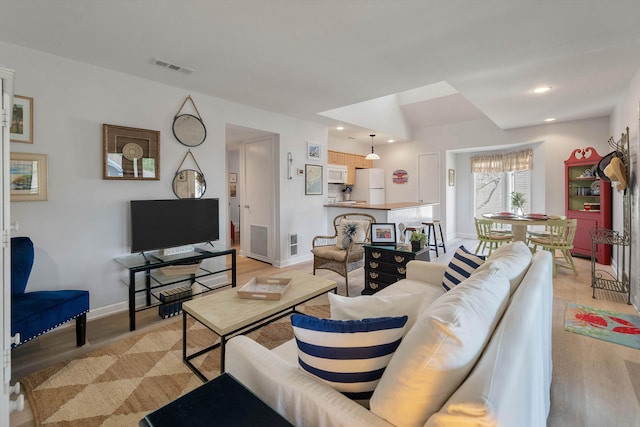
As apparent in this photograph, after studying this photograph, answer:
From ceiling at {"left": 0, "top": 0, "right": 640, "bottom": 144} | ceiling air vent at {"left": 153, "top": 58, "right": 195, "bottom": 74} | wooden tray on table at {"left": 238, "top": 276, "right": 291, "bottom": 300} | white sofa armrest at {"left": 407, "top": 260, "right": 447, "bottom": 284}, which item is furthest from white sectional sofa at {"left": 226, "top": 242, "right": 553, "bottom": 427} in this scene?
ceiling air vent at {"left": 153, "top": 58, "right": 195, "bottom": 74}

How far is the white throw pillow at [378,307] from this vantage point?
4.00ft

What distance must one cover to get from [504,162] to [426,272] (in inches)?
218

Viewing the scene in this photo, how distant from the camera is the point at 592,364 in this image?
2123mm

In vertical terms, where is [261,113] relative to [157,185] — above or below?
above

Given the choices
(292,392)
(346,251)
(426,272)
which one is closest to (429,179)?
(346,251)

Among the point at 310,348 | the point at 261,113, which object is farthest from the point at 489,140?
the point at 310,348

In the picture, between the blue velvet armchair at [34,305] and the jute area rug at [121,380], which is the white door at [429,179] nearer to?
the jute area rug at [121,380]

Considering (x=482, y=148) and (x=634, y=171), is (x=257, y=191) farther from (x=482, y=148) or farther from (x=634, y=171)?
(x=482, y=148)

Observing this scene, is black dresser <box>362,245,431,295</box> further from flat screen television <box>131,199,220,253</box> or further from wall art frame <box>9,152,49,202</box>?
wall art frame <box>9,152,49,202</box>

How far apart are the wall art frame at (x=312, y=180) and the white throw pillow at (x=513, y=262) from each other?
11.3 ft

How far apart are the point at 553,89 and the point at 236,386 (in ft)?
15.6

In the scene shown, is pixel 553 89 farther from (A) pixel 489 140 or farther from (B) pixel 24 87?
(B) pixel 24 87

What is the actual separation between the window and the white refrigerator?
243 centimetres

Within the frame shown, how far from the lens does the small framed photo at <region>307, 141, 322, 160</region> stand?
16.8ft
